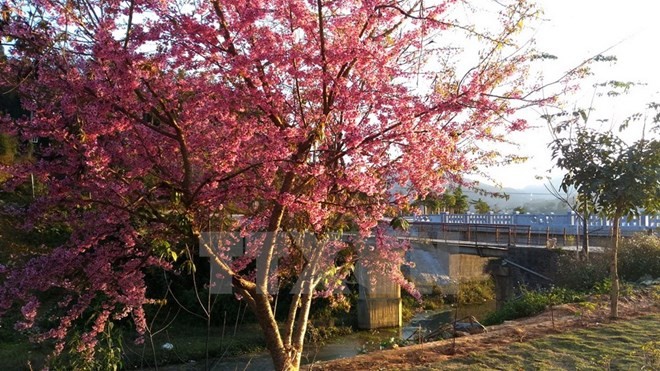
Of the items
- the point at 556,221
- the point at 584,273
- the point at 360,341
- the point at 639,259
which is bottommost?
the point at 360,341

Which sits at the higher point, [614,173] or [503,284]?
[614,173]

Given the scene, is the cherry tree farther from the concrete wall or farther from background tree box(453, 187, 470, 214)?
the concrete wall

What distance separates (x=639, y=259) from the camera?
13.3m

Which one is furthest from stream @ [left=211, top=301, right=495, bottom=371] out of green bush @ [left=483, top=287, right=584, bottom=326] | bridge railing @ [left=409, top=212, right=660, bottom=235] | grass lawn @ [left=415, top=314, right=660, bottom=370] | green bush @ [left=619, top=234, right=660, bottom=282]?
green bush @ [left=619, top=234, right=660, bottom=282]

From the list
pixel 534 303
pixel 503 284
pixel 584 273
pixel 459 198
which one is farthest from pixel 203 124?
pixel 503 284

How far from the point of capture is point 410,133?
12.7 ft

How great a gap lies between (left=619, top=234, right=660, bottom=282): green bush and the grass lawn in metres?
5.96

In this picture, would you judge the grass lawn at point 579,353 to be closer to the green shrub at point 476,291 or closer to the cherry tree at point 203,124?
the cherry tree at point 203,124

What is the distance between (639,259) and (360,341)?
7751 millimetres

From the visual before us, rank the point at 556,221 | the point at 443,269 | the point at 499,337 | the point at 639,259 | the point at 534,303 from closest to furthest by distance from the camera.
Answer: the point at 499,337
the point at 534,303
the point at 639,259
the point at 556,221
the point at 443,269

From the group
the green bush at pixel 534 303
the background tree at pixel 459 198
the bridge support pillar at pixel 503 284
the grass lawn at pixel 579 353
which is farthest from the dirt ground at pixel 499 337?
the bridge support pillar at pixel 503 284

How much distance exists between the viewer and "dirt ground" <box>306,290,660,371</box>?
6.30 meters

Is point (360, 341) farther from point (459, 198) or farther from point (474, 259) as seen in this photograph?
point (474, 259)

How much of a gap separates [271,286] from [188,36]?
2706 millimetres
